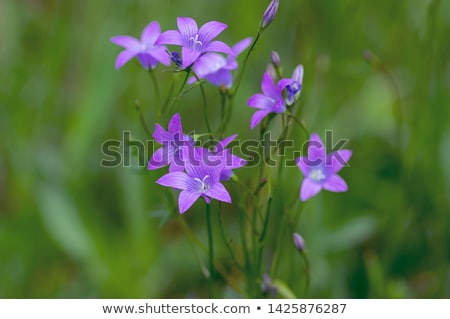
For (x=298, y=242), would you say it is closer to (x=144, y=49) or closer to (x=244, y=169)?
(x=144, y=49)

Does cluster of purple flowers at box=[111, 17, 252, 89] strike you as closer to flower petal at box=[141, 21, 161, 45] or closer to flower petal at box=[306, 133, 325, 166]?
flower petal at box=[141, 21, 161, 45]

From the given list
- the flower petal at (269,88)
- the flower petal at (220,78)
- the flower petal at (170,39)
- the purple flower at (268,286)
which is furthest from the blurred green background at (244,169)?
the flower petal at (170,39)

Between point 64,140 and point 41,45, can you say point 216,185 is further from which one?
point 41,45

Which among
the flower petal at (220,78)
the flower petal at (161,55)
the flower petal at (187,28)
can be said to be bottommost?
the flower petal at (220,78)

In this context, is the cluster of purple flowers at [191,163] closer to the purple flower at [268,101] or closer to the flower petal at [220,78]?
the purple flower at [268,101]
